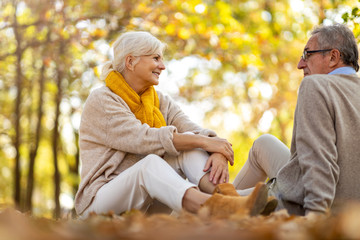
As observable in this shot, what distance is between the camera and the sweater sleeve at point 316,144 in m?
2.78

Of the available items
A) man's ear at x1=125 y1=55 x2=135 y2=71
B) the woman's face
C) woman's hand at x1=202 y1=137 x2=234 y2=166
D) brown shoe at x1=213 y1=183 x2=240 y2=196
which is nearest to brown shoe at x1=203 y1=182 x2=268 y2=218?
brown shoe at x1=213 y1=183 x2=240 y2=196

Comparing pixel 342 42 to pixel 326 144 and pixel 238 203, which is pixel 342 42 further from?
pixel 238 203

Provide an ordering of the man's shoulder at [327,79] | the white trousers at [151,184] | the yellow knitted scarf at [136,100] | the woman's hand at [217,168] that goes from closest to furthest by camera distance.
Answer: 1. the man's shoulder at [327,79]
2. the white trousers at [151,184]
3. the woman's hand at [217,168]
4. the yellow knitted scarf at [136,100]

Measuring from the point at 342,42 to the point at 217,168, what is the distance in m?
1.20

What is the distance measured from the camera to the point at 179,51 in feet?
35.9

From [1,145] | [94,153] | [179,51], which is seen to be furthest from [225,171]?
[1,145]

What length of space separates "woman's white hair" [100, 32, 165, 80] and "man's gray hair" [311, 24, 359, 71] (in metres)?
1.33

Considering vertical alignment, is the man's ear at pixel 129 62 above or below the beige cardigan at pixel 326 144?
above

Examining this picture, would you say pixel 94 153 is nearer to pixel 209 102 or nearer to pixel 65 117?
pixel 65 117

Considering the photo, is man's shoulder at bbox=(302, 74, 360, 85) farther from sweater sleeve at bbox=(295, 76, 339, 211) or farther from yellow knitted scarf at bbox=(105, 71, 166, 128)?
yellow knitted scarf at bbox=(105, 71, 166, 128)

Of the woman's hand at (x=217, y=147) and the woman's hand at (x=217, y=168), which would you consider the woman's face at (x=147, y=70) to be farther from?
the woman's hand at (x=217, y=168)

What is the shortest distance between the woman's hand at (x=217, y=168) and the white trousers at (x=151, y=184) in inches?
2.4

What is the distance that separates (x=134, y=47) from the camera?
4012 mm

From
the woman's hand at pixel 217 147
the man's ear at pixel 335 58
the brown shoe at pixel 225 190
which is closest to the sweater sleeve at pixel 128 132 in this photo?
the woman's hand at pixel 217 147
